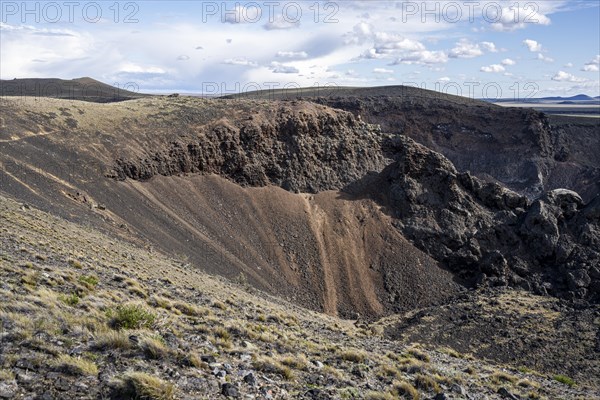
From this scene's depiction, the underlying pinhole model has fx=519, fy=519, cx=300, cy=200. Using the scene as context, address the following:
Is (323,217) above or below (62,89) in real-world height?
below

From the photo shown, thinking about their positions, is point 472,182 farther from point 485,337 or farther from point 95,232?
point 95,232

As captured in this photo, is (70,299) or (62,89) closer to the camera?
(70,299)

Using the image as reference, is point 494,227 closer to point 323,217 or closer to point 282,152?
point 323,217

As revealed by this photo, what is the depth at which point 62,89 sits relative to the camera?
130 metres

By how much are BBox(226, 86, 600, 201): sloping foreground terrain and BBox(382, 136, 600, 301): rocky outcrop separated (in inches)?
1469

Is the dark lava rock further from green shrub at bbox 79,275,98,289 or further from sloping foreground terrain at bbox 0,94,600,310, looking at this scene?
sloping foreground terrain at bbox 0,94,600,310

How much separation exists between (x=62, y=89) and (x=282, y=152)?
98136mm

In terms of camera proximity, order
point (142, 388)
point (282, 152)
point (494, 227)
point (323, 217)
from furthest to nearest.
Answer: point (282, 152) < point (323, 217) < point (494, 227) < point (142, 388)

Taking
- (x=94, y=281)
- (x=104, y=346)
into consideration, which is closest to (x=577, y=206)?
(x=94, y=281)

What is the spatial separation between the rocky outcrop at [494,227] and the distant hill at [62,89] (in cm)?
7904

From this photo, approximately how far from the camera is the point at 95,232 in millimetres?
32156

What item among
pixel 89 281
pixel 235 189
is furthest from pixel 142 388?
pixel 235 189

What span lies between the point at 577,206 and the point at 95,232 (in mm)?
43832

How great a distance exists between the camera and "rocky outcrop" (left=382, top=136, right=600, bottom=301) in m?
44.8
